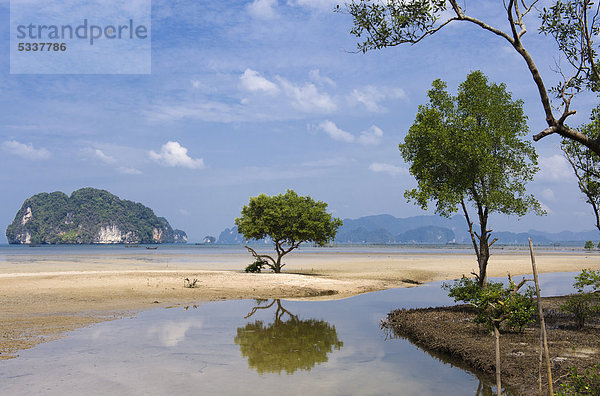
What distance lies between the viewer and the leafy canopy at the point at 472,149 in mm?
24469

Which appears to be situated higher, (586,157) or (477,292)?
(586,157)

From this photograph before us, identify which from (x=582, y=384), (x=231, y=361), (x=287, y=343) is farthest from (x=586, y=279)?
(x=231, y=361)

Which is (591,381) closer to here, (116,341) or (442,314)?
(442,314)

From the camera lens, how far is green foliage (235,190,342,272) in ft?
154

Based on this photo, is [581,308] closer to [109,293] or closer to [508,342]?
[508,342]

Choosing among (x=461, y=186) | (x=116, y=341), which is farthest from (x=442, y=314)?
(x=116, y=341)

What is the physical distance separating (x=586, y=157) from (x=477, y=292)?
8.14m

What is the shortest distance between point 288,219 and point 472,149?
26024 millimetres

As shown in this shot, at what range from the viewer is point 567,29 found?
11.3 meters

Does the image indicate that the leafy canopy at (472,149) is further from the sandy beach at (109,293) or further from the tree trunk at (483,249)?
the sandy beach at (109,293)

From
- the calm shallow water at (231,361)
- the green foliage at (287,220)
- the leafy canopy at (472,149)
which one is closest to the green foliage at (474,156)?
the leafy canopy at (472,149)

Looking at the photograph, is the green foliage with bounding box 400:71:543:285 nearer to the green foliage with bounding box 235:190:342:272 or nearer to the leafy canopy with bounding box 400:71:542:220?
the leafy canopy with bounding box 400:71:542:220

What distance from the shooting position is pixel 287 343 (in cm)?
1895

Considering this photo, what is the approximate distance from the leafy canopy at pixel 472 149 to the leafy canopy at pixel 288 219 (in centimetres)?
2155
